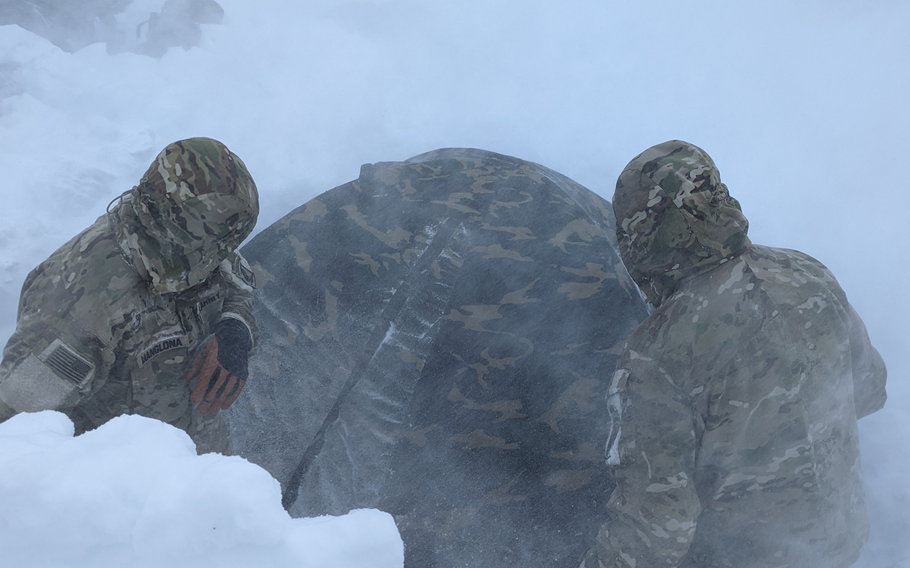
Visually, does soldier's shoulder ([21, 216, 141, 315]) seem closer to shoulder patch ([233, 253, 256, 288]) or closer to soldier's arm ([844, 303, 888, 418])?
shoulder patch ([233, 253, 256, 288])

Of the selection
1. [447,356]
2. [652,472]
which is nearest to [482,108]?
[447,356]

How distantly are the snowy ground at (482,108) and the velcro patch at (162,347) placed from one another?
6.47 feet

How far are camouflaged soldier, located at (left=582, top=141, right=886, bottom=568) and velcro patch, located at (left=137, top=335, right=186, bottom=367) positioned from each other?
53.4 inches

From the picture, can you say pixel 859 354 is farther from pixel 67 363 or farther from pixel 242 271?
pixel 67 363

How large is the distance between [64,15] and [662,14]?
15.6ft

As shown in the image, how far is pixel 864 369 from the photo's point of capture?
5.91 ft

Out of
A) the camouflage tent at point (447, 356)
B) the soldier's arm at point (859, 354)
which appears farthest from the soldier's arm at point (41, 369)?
the soldier's arm at point (859, 354)

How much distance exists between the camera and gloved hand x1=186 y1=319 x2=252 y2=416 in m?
1.83

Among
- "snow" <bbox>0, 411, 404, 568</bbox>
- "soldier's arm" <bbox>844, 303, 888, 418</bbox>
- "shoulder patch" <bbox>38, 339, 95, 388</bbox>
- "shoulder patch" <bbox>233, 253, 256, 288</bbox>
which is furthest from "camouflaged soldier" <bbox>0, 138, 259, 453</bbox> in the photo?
"soldier's arm" <bbox>844, 303, 888, 418</bbox>

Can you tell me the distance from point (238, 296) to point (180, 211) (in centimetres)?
57

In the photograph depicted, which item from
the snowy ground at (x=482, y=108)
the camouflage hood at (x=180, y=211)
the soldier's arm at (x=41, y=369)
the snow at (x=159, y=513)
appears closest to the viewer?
the snow at (x=159, y=513)

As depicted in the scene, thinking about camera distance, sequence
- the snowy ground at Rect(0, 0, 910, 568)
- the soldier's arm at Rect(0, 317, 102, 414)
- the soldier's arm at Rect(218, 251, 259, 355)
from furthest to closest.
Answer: the snowy ground at Rect(0, 0, 910, 568), the soldier's arm at Rect(218, 251, 259, 355), the soldier's arm at Rect(0, 317, 102, 414)

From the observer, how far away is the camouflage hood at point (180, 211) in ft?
5.23

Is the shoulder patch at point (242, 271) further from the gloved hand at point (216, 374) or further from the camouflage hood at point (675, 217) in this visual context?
the camouflage hood at point (675, 217)
